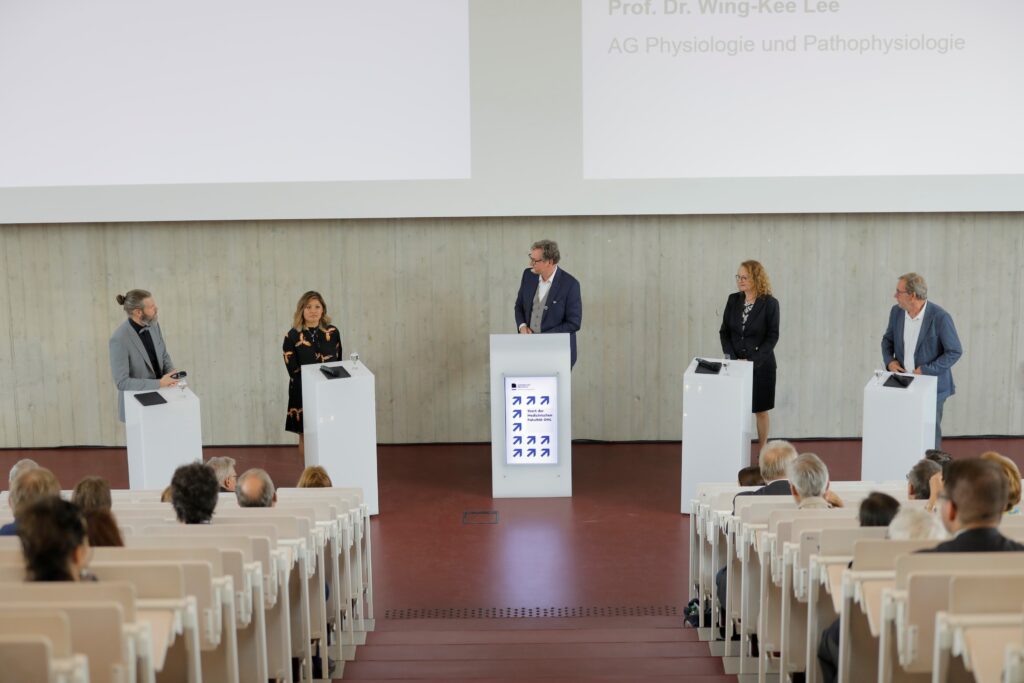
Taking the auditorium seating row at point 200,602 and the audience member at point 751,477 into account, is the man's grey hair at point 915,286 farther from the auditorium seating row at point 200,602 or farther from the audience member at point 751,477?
the auditorium seating row at point 200,602

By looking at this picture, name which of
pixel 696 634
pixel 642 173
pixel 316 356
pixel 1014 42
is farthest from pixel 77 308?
pixel 1014 42

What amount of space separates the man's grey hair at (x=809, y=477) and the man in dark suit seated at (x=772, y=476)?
462 mm

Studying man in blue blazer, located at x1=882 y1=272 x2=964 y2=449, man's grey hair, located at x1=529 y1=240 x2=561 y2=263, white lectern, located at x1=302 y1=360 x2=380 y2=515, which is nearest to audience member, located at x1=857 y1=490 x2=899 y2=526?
man in blue blazer, located at x1=882 y1=272 x2=964 y2=449

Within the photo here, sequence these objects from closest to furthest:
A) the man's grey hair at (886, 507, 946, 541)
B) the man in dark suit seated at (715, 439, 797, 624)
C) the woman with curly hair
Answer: the man's grey hair at (886, 507, 946, 541)
the man in dark suit seated at (715, 439, 797, 624)
the woman with curly hair

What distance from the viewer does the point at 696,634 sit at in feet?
16.1

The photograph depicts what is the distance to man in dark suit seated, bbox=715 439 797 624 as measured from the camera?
4.86 m

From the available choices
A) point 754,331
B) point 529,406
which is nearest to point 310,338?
point 529,406

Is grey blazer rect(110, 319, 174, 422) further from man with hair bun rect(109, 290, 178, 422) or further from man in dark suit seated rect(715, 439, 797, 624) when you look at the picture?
man in dark suit seated rect(715, 439, 797, 624)

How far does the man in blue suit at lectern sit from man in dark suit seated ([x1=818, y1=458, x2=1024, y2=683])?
4.47 m

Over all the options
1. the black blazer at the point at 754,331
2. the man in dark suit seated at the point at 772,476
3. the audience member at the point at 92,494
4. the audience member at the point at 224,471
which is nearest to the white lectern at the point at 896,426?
the black blazer at the point at 754,331

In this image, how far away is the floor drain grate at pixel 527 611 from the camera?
216 inches

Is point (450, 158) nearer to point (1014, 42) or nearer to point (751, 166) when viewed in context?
point (751, 166)

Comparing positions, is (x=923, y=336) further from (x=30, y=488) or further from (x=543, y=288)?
(x=30, y=488)

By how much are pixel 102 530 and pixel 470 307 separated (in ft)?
18.4
